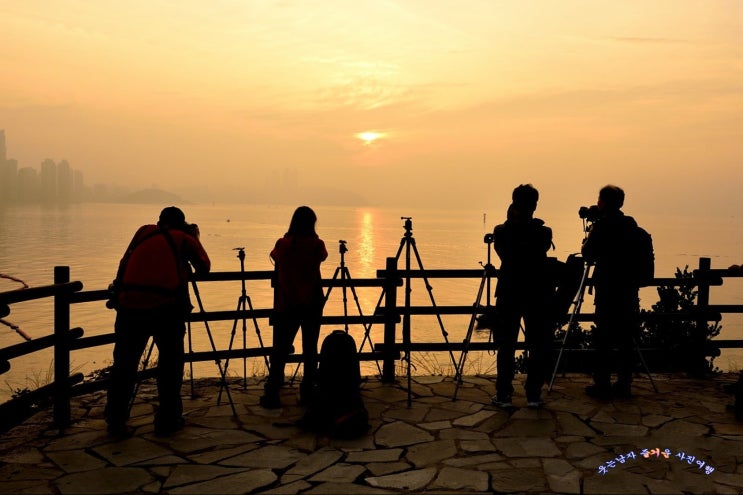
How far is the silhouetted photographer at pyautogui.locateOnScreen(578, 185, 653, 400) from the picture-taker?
6.86 m

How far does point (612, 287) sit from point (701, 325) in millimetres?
2409

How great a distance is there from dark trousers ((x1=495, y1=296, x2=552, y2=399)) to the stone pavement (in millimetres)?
326

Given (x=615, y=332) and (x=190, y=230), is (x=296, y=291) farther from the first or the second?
(x=615, y=332)

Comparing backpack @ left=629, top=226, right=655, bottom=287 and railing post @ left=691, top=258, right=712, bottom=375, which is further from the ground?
backpack @ left=629, top=226, right=655, bottom=287

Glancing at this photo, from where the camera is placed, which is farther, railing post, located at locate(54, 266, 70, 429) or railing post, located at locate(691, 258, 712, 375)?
railing post, located at locate(691, 258, 712, 375)

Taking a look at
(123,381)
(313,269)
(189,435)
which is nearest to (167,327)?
(123,381)

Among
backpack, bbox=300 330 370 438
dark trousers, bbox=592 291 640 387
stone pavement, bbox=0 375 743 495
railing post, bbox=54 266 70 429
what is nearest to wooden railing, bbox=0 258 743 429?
railing post, bbox=54 266 70 429

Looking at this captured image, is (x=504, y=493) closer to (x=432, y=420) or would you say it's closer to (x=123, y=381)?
(x=432, y=420)

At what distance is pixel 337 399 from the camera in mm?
5996

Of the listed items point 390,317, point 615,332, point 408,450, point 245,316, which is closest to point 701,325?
point 615,332

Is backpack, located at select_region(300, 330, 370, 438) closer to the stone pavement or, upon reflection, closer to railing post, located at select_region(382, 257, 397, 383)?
the stone pavement

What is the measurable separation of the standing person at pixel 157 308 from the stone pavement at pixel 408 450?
0.29 m

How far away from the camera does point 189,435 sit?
5.94 metres

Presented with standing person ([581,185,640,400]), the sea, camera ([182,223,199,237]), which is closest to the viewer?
camera ([182,223,199,237])
